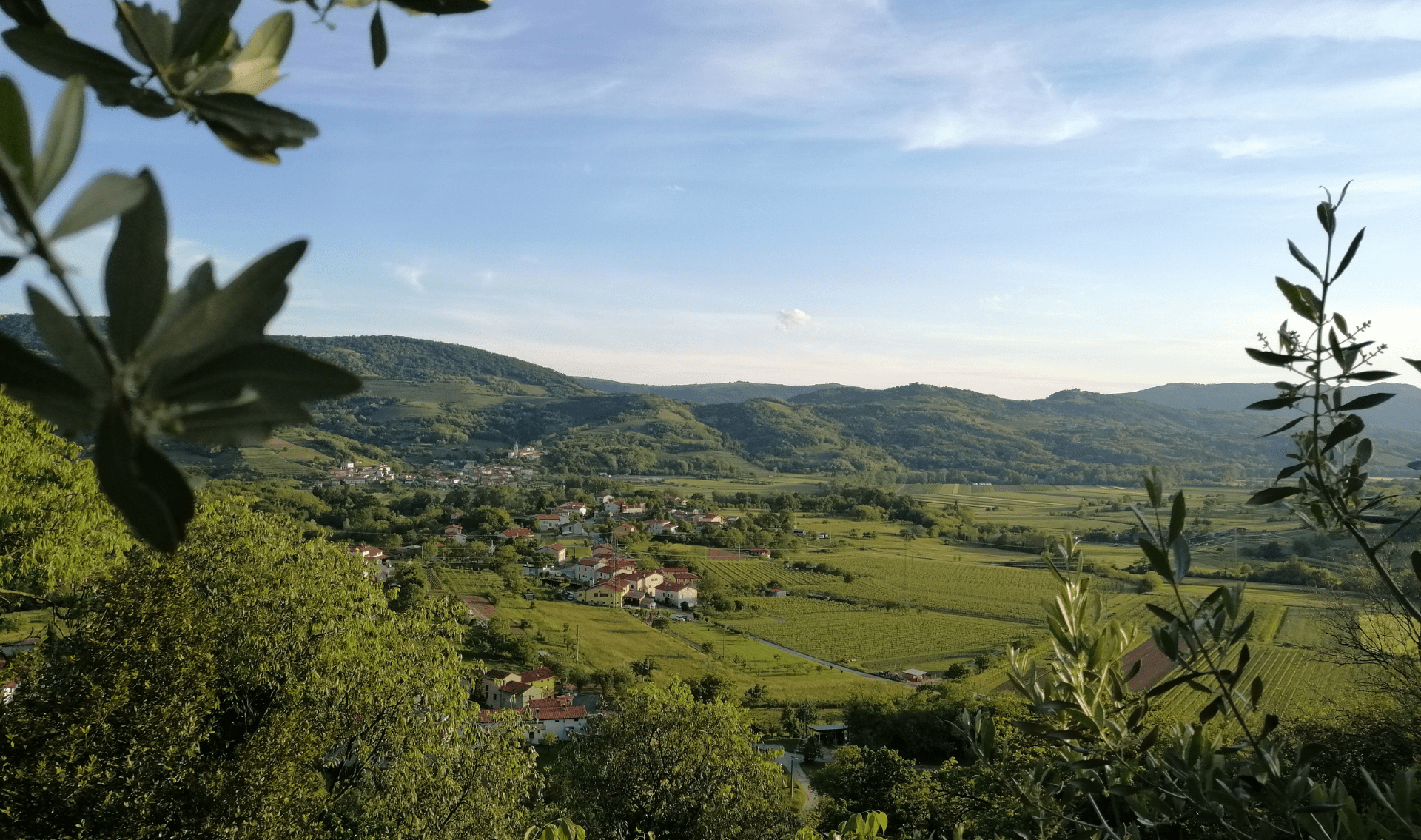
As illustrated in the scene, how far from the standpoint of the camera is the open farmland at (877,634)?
41.1 metres

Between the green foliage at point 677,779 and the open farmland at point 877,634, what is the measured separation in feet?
84.6

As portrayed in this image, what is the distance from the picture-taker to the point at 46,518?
1007cm

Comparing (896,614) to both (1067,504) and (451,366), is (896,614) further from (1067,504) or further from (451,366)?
(451,366)

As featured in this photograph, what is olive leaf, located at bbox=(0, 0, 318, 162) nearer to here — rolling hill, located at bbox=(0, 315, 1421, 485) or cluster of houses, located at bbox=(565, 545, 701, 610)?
cluster of houses, located at bbox=(565, 545, 701, 610)

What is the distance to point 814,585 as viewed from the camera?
5631cm

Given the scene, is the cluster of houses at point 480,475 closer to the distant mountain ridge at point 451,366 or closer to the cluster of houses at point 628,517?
the cluster of houses at point 628,517

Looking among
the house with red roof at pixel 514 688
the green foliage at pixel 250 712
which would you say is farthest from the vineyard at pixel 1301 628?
the green foliage at pixel 250 712

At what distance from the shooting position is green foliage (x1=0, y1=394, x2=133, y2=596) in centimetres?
980

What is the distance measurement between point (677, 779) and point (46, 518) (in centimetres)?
1064

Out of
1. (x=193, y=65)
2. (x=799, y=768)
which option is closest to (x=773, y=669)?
(x=799, y=768)

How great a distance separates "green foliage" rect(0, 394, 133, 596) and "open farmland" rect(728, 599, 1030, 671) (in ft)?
115

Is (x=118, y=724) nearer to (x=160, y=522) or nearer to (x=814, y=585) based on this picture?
(x=160, y=522)

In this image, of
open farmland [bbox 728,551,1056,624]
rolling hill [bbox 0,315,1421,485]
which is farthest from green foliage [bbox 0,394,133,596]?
rolling hill [bbox 0,315,1421,485]

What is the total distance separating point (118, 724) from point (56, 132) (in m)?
8.13
